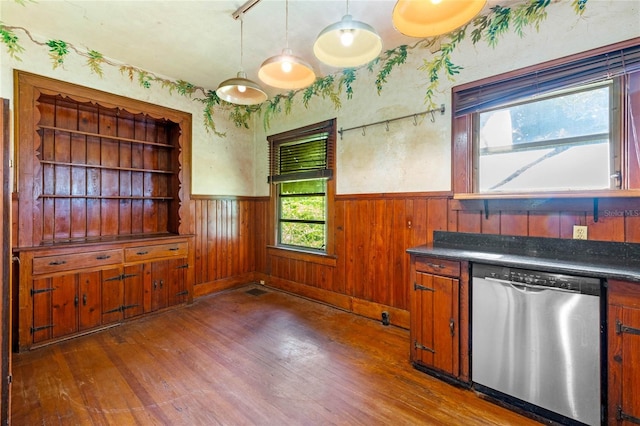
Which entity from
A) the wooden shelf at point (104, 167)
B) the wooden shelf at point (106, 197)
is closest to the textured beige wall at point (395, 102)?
the wooden shelf at point (104, 167)

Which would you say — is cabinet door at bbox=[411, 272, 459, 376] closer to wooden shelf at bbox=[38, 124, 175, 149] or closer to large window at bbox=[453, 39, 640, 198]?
large window at bbox=[453, 39, 640, 198]

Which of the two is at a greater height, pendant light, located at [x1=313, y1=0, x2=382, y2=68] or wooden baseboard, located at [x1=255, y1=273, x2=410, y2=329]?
pendant light, located at [x1=313, y1=0, x2=382, y2=68]

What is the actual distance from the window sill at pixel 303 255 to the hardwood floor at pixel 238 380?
0.84 meters

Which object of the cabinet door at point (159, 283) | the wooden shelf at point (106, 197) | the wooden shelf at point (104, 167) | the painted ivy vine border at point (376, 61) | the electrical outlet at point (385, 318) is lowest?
the electrical outlet at point (385, 318)

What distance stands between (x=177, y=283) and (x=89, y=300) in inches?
35.7

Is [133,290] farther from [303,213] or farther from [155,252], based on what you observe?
[303,213]

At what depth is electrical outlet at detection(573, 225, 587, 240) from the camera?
2176 millimetres

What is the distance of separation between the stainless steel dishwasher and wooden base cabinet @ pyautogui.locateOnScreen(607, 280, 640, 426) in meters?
0.06

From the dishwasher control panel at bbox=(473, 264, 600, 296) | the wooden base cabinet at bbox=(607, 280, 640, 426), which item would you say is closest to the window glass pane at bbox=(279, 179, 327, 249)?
the dishwasher control panel at bbox=(473, 264, 600, 296)

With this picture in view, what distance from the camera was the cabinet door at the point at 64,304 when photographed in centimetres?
285

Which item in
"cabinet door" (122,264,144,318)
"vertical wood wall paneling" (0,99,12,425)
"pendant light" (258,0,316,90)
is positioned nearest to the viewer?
"vertical wood wall paneling" (0,99,12,425)

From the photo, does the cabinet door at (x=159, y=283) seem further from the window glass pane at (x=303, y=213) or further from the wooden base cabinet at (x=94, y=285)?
the window glass pane at (x=303, y=213)

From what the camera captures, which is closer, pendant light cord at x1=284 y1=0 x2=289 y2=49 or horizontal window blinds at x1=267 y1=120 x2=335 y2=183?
pendant light cord at x1=284 y1=0 x2=289 y2=49

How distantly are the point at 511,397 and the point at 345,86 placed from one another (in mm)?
3378
